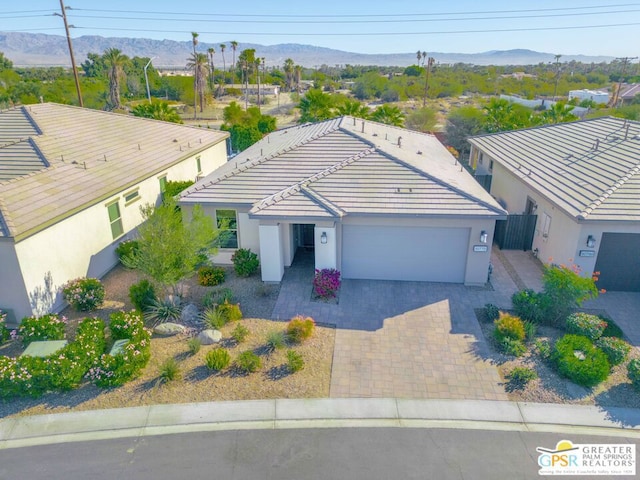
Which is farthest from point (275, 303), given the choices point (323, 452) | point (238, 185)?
point (323, 452)

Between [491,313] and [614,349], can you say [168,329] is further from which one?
[614,349]

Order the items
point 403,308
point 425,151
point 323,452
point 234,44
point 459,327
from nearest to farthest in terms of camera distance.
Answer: point 323,452 < point 459,327 < point 403,308 < point 425,151 < point 234,44

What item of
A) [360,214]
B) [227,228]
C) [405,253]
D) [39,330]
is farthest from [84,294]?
[405,253]

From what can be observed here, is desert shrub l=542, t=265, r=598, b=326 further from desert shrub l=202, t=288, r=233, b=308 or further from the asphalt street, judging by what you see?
desert shrub l=202, t=288, r=233, b=308

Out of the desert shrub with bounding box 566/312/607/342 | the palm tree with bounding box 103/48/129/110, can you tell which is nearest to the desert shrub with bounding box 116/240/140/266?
the desert shrub with bounding box 566/312/607/342

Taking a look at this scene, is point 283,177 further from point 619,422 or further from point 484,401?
point 619,422

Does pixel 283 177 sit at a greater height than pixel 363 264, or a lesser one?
greater

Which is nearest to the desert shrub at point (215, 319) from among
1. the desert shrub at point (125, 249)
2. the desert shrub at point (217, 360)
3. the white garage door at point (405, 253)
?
the desert shrub at point (217, 360)

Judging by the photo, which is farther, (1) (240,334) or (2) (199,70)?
(2) (199,70)

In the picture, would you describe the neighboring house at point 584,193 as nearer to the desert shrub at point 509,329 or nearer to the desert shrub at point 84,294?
the desert shrub at point 509,329
